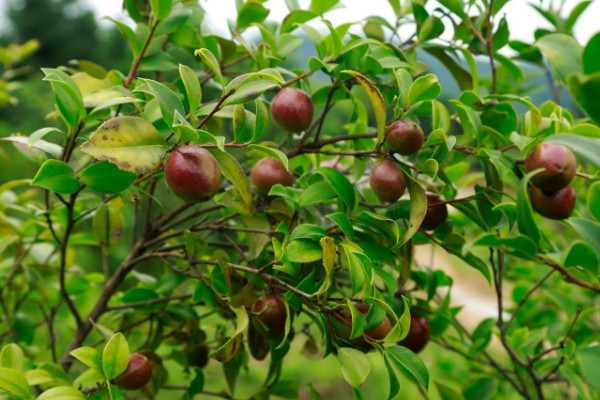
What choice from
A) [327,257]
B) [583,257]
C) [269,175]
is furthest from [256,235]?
[583,257]

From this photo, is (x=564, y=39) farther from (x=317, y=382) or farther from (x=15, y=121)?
(x=15, y=121)

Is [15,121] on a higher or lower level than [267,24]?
lower

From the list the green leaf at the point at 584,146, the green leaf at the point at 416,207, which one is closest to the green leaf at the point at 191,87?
the green leaf at the point at 416,207

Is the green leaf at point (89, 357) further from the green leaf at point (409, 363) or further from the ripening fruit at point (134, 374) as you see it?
the green leaf at point (409, 363)

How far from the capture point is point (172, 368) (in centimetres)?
259

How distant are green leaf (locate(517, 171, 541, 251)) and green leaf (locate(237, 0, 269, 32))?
48 cm

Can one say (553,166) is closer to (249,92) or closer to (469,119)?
(469,119)

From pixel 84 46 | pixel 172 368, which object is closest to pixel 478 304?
pixel 172 368

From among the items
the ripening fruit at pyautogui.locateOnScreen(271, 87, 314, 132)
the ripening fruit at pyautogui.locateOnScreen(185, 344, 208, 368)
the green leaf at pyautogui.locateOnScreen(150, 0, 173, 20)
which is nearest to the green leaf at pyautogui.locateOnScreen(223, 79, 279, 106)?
the ripening fruit at pyautogui.locateOnScreen(271, 87, 314, 132)

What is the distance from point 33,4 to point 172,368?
7742mm

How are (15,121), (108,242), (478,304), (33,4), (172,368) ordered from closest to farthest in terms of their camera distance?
(108,242) < (172,368) < (15,121) < (478,304) < (33,4)

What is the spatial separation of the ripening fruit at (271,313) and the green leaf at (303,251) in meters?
0.09

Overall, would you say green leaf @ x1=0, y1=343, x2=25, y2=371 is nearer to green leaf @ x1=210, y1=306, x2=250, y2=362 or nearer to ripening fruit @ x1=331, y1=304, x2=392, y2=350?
green leaf @ x1=210, y1=306, x2=250, y2=362

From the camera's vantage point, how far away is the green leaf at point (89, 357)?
22.6 inches
